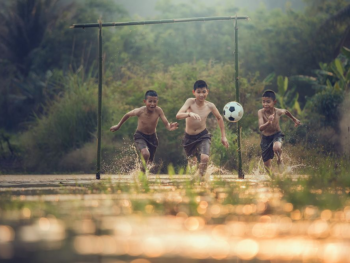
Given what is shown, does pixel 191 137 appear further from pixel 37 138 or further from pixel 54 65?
pixel 54 65

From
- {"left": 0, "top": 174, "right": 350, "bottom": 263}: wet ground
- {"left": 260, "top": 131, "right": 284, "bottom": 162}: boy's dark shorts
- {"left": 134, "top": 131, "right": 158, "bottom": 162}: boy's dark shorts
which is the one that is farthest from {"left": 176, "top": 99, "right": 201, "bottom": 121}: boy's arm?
{"left": 0, "top": 174, "right": 350, "bottom": 263}: wet ground

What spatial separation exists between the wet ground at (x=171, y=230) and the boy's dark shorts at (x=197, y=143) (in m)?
5.46

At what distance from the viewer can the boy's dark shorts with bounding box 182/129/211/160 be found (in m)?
14.5

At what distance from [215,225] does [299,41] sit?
158 ft

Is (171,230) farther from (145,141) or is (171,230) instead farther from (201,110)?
(145,141)

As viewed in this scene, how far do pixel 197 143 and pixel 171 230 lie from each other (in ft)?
29.1

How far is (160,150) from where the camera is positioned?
23750 mm

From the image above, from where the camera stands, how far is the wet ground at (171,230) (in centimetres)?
464

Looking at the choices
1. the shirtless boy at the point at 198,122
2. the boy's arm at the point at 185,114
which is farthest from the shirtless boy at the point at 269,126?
the boy's arm at the point at 185,114

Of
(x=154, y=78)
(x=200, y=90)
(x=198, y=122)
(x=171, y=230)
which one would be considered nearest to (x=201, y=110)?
(x=198, y=122)

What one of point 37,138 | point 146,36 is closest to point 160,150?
point 37,138

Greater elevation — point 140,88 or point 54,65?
point 54,65

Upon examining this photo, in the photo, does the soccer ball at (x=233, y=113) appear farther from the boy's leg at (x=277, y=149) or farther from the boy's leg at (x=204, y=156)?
the boy's leg at (x=277, y=149)

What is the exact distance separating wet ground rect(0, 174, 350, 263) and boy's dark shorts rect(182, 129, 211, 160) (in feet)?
17.9
